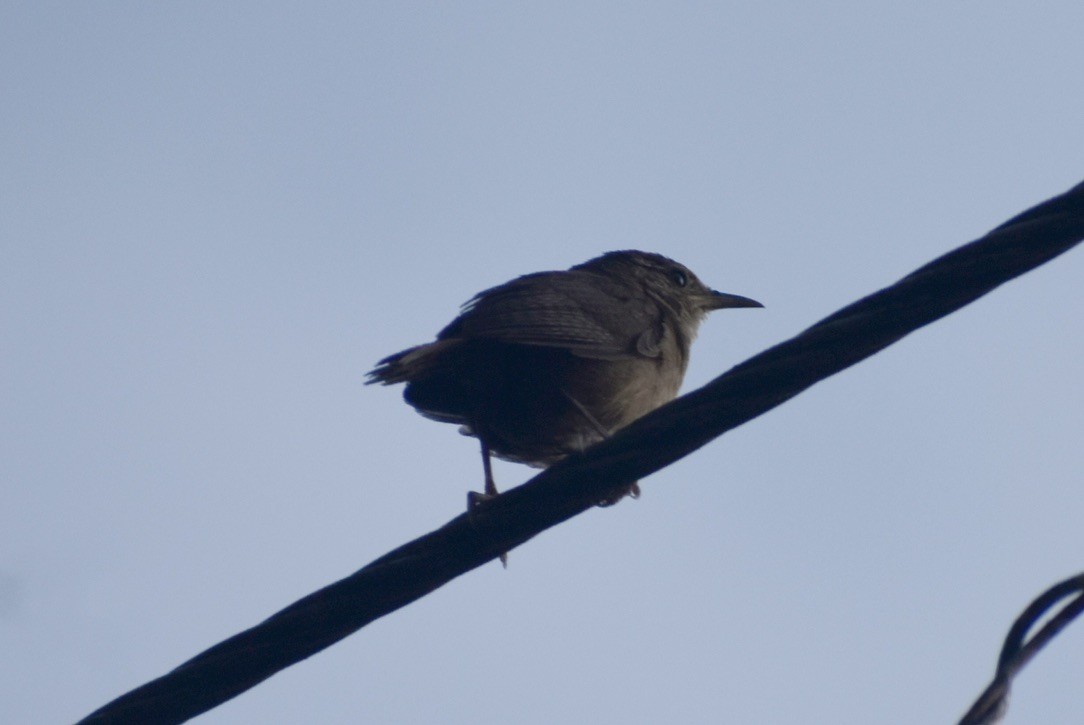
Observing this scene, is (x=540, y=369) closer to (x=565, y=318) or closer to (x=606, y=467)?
(x=565, y=318)

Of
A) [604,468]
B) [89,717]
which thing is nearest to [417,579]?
[604,468]

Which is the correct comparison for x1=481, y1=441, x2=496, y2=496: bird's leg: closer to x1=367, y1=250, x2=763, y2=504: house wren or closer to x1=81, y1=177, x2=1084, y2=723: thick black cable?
x1=367, y1=250, x2=763, y2=504: house wren

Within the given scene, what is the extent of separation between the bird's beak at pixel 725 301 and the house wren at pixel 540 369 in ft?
3.43

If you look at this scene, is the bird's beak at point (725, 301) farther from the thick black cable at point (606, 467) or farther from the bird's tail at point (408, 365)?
the thick black cable at point (606, 467)

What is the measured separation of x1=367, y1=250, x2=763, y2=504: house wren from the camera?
561 centimetres

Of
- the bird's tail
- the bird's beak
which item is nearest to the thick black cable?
the bird's tail

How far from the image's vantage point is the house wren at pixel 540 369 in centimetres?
561

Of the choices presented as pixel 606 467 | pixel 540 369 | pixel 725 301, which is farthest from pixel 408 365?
pixel 725 301

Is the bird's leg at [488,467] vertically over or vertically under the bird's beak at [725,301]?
under

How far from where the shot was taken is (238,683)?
351 cm

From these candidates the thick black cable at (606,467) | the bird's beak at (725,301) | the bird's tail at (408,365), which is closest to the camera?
the thick black cable at (606,467)

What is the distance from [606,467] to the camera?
366 cm

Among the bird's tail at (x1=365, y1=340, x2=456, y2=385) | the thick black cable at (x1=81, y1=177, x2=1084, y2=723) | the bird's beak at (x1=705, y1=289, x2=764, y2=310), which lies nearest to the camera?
the thick black cable at (x1=81, y1=177, x2=1084, y2=723)

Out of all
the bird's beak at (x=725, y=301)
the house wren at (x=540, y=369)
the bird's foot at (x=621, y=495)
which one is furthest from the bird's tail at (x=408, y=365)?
the bird's beak at (x=725, y=301)
